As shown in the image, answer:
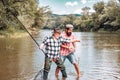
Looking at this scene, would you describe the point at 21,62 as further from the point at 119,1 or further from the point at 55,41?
the point at 119,1

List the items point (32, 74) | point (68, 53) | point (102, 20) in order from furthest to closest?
point (102, 20)
point (32, 74)
point (68, 53)

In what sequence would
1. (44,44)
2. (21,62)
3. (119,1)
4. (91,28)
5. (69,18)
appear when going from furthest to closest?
(69,18) → (91,28) → (119,1) → (21,62) → (44,44)

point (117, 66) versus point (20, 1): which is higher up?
point (20, 1)

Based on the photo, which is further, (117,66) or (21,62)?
(21,62)

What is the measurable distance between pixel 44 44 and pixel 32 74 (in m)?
3.18

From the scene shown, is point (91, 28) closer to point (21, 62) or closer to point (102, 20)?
point (102, 20)

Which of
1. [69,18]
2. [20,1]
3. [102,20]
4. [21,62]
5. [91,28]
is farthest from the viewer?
[69,18]

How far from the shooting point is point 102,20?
4683 inches

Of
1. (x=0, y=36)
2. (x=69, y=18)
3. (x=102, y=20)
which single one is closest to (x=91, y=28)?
(x=102, y=20)

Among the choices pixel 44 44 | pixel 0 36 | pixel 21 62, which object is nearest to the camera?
pixel 44 44

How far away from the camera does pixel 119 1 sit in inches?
4296

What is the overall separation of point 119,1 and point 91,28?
27305 millimetres

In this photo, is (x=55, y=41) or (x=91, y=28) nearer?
(x=55, y=41)

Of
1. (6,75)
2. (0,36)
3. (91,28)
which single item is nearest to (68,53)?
(6,75)
